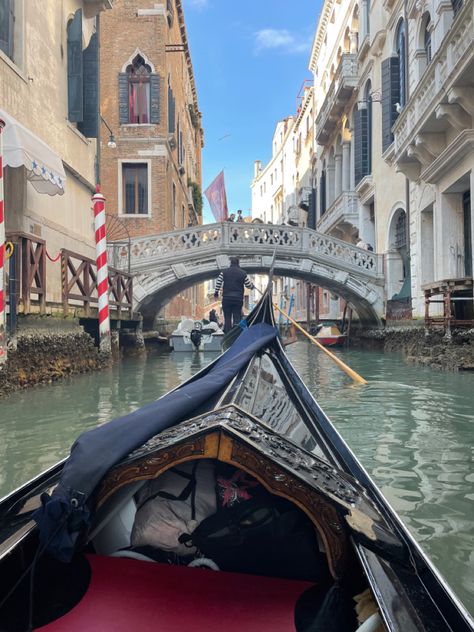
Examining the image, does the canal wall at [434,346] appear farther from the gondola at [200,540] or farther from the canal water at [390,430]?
the gondola at [200,540]

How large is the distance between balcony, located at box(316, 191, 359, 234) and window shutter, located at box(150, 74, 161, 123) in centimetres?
418

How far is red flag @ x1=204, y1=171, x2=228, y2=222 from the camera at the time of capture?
10172 millimetres

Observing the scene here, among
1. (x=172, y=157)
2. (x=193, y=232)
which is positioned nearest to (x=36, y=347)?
(x=193, y=232)

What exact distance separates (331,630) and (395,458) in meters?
1.54

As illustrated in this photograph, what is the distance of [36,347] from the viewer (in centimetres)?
429

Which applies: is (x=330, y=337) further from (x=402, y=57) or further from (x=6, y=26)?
(x=6, y=26)

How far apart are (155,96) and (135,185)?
A: 1.77 metres

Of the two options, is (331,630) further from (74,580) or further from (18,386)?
(18,386)

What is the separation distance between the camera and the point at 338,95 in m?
11.6

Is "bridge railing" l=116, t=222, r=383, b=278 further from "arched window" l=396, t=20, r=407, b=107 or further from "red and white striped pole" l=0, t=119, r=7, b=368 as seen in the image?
"red and white striped pole" l=0, t=119, r=7, b=368

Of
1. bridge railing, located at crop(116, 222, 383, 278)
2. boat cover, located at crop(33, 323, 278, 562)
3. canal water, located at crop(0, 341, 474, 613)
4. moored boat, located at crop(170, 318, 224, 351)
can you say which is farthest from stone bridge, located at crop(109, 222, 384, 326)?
boat cover, located at crop(33, 323, 278, 562)

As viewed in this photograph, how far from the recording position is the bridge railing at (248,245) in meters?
8.77

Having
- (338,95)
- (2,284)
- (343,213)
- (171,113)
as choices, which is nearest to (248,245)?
(343,213)

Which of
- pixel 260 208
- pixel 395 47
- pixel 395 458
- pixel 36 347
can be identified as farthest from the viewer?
pixel 260 208
